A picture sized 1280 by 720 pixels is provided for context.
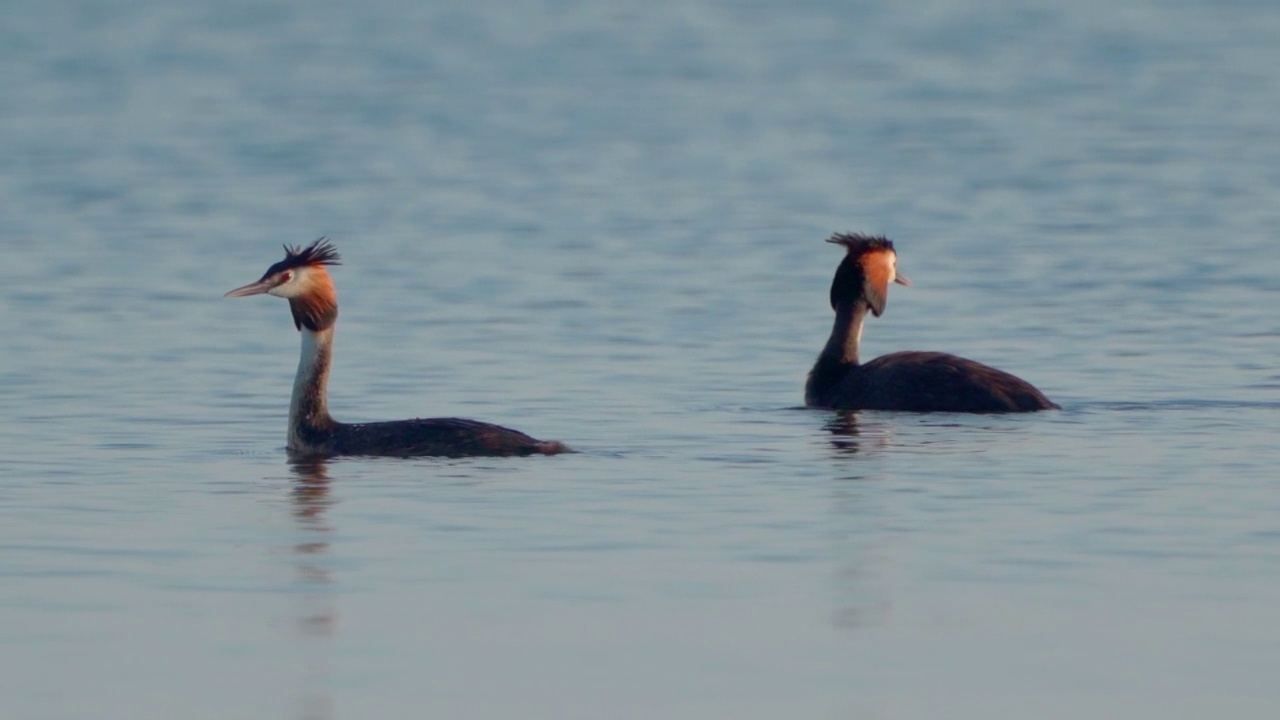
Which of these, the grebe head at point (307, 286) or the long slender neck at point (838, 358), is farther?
the long slender neck at point (838, 358)

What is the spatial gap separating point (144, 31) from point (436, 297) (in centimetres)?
4484

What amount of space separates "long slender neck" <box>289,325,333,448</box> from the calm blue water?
235 mm

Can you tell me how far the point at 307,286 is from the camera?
1752 cm

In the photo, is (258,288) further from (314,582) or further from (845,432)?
(314,582)

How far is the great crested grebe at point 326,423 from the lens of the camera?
1625 centimetres

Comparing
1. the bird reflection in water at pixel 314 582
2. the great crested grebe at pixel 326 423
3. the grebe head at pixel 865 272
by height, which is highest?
the grebe head at pixel 865 272

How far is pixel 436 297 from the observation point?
1002 inches

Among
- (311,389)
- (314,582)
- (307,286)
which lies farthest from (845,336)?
(314,582)

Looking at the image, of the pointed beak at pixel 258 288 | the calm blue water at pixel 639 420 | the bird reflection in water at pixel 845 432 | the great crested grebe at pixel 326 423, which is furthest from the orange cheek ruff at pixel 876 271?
the pointed beak at pixel 258 288

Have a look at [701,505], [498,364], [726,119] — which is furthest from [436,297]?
[726,119]

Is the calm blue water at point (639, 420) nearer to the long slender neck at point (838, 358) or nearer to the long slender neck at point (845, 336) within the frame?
the long slender neck at point (838, 358)

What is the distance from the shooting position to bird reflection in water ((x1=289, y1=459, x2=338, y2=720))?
34.0 feet

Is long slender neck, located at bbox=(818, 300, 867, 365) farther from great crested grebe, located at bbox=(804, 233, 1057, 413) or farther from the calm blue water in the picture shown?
the calm blue water

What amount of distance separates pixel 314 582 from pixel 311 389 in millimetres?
4884
